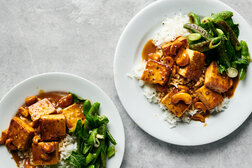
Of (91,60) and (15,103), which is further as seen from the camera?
(91,60)

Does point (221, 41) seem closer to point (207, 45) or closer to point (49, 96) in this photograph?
point (207, 45)

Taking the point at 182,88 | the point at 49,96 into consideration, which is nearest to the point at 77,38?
the point at 49,96

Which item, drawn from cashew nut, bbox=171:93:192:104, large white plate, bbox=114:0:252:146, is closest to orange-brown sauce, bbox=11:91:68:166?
large white plate, bbox=114:0:252:146

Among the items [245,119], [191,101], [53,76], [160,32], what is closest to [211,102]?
[191,101]

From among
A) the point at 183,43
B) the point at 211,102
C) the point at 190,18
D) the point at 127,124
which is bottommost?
the point at 127,124

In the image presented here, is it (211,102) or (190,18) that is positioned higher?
(190,18)

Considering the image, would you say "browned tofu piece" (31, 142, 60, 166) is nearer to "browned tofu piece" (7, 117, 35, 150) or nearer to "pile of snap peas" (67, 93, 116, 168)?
"browned tofu piece" (7, 117, 35, 150)

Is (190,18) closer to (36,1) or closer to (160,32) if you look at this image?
(160,32)

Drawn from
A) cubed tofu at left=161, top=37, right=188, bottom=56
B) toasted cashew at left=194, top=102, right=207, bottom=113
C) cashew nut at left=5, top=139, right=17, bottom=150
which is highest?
cubed tofu at left=161, top=37, right=188, bottom=56
